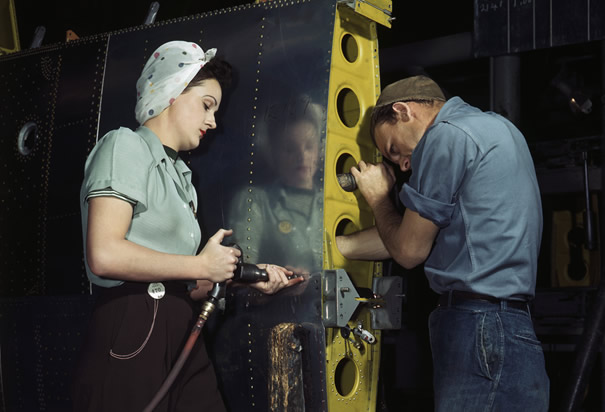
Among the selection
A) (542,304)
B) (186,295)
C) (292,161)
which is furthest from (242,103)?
(542,304)

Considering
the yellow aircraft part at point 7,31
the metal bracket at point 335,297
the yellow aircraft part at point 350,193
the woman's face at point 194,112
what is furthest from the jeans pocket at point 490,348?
the yellow aircraft part at point 7,31

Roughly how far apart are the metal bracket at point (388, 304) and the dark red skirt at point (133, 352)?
1031 millimetres

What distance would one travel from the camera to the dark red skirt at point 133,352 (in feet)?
9.68

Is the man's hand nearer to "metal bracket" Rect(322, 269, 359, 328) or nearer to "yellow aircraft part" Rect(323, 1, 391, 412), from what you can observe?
"yellow aircraft part" Rect(323, 1, 391, 412)

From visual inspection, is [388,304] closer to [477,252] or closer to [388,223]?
[388,223]

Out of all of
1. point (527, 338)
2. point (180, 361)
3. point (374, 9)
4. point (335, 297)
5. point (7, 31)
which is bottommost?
point (180, 361)

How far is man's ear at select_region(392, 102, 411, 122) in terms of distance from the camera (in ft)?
11.4

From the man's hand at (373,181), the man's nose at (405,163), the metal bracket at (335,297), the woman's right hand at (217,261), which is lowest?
the metal bracket at (335,297)

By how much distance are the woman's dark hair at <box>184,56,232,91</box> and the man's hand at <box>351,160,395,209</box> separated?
76 centimetres

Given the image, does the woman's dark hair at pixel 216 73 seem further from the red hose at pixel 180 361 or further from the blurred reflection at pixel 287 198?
the red hose at pixel 180 361

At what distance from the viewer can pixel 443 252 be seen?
3.12 meters

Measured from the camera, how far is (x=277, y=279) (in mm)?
3426

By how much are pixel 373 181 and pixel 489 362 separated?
1131 mm

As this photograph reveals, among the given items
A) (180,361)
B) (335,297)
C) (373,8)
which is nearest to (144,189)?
(180,361)
